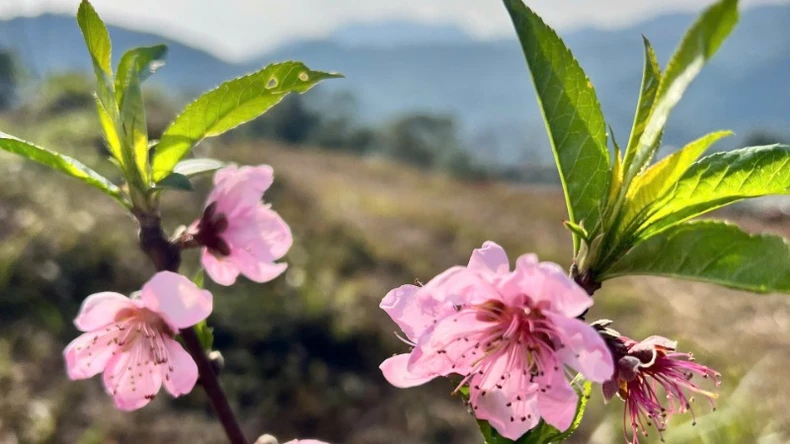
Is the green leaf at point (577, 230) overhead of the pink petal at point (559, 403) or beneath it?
overhead

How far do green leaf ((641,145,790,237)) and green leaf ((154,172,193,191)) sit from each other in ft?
1.22

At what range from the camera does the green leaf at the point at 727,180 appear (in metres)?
0.47

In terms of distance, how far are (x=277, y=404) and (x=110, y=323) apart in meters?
2.31

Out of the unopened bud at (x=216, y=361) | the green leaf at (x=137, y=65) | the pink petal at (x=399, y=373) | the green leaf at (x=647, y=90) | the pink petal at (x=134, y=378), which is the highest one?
the green leaf at (x=647, y=90)

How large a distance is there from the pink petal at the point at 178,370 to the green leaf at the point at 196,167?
0.15 m

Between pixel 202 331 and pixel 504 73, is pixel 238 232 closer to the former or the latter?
pixel 202 331

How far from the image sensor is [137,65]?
0.60m

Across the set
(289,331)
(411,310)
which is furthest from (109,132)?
(289,331)

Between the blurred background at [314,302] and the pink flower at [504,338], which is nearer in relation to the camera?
the pink flower at [504,338]

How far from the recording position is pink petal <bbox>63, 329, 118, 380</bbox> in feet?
2.12

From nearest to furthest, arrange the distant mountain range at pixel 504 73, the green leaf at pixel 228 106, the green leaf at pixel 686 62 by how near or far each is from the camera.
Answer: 1. the green leaf at pixel 686 62
2. the green leaf at pixel 228 106
3. the distant mountain range at pixel 504 73

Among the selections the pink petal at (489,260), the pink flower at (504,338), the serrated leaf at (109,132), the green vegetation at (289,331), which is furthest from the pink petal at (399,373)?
the green vegetation at (289,331)

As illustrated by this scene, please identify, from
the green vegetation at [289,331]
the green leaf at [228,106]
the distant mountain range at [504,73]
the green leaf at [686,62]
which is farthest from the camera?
the distant mountain range at [504,73]

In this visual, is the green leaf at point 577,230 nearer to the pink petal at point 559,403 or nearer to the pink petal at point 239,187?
the pink petal at point 559,403
